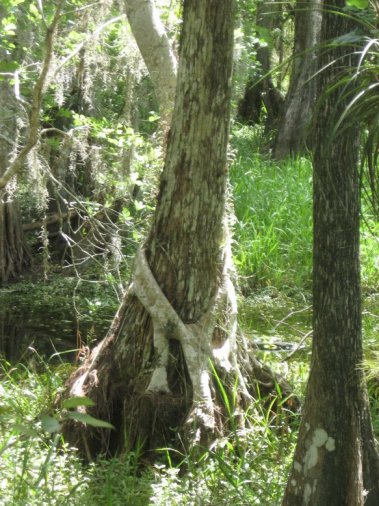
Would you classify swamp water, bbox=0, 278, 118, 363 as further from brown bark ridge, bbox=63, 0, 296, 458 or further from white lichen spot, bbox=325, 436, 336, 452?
white lichen spot, bbox=325, 436, 336, 452

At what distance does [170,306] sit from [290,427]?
1.02 metres

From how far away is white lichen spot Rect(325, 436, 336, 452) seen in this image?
3.32 m

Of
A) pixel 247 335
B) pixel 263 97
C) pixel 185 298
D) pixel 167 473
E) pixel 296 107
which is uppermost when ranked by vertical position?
pixel 263 97

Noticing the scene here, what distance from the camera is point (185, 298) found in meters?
4.80

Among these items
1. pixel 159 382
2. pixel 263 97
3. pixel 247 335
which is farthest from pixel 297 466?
pixel 263 97

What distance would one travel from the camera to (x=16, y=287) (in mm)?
9711

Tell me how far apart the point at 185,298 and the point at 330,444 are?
1.66m

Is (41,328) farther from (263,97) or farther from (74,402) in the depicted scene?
(263,97)

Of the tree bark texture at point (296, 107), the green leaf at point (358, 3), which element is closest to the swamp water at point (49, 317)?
the green leaf at point (358, 3)

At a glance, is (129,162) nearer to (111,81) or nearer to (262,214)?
(111,81)

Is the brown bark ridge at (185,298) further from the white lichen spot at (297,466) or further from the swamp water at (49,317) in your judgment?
the swamp water at (49,317)

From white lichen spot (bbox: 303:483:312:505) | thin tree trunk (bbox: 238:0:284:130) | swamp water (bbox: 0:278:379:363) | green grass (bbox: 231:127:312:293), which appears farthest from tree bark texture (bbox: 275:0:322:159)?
white lichen spot (bbox: 303:483:312:505)

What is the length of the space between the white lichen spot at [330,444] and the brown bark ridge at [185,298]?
1.26m

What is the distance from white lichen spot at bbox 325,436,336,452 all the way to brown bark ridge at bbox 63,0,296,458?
126cm
